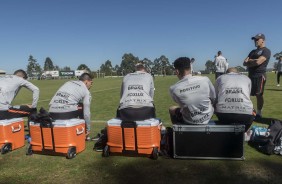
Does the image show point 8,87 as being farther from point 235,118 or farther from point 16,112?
point 235,118

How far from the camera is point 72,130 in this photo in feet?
17.3

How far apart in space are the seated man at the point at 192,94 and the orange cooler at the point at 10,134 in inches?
130

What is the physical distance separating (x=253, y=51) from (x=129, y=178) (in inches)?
219

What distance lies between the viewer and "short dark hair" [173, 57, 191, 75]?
5082 millimetres

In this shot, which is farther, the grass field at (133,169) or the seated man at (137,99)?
the seated man at (137,99)

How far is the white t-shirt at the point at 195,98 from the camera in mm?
4922

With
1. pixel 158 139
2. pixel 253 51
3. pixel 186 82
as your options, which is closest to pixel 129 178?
pixel 158 139

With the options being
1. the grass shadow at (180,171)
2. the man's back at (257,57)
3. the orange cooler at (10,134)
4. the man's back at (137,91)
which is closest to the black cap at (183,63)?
the man's back at (137,91)

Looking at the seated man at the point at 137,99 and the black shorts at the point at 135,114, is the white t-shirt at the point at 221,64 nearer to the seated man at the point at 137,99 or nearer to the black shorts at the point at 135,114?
the seated man at the point at 137,99

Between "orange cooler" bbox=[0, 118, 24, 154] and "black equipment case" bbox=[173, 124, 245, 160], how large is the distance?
3283 millimetres

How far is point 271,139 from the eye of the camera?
516cm

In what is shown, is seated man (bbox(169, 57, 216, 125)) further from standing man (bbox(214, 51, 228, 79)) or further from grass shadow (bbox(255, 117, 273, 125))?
standing man (bbox(214, 51, 228, 79))

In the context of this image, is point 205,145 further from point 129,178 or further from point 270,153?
point 129,178

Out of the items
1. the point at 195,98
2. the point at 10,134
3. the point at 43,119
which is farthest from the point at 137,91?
the point at 10,134
